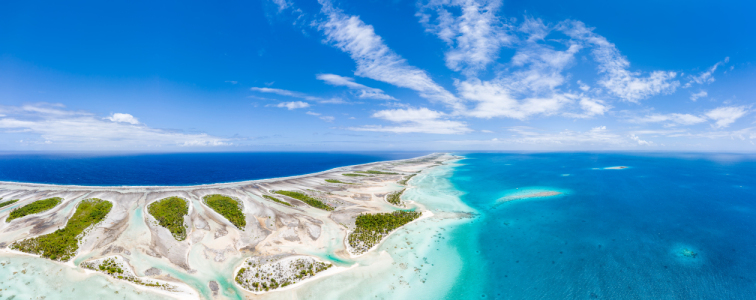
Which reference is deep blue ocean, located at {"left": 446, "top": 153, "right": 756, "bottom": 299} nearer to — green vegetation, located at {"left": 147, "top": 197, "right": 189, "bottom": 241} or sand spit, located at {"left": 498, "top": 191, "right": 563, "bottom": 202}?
sand spit, located at {"left": 498, "top": 191, "right": 563, "bottom": 202}

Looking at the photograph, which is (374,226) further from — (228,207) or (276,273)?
(228,207)

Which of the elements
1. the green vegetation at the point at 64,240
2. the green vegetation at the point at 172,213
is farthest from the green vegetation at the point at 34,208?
the green vegetation at the point at 172,213

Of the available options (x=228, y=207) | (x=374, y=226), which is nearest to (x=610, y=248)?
(x=374, y=226)

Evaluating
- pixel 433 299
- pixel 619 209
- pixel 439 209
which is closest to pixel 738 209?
pixel 619 209

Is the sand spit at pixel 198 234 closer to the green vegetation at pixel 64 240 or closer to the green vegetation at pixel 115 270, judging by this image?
the green vegetation at pixel 115 270

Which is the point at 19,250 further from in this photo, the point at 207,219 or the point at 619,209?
the point at 619,209

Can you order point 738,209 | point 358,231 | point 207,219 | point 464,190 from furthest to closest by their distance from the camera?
point 464,190
point 738,209
point 207,219
point 358,231
